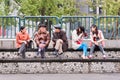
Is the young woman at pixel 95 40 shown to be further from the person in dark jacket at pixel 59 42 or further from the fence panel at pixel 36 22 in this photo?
the fence panel at pixel 36 22

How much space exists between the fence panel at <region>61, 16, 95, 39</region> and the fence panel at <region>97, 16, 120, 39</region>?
0.40 metres

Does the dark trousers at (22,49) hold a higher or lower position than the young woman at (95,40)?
lower

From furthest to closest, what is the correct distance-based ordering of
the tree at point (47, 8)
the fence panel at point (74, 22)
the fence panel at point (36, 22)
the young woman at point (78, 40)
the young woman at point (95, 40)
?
the tree at point (47, 8) < the fence panel at point (74, 22) < the fence panel at point (36, 22) < the young woman at point (78, 40) < the young woman at point (95, 40)

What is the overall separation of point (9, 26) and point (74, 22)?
2780 mm

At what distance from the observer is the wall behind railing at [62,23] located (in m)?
16.2

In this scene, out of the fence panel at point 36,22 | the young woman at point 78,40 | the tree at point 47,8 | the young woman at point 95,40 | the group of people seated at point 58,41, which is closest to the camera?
the group of people seated at point 58,41

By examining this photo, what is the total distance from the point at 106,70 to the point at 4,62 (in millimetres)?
3391

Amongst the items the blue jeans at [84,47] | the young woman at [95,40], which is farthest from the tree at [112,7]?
the blue jeans at [84,47]

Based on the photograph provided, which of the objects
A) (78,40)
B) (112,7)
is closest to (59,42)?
(78,40)

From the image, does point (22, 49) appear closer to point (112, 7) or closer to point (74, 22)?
point (74, 22)
